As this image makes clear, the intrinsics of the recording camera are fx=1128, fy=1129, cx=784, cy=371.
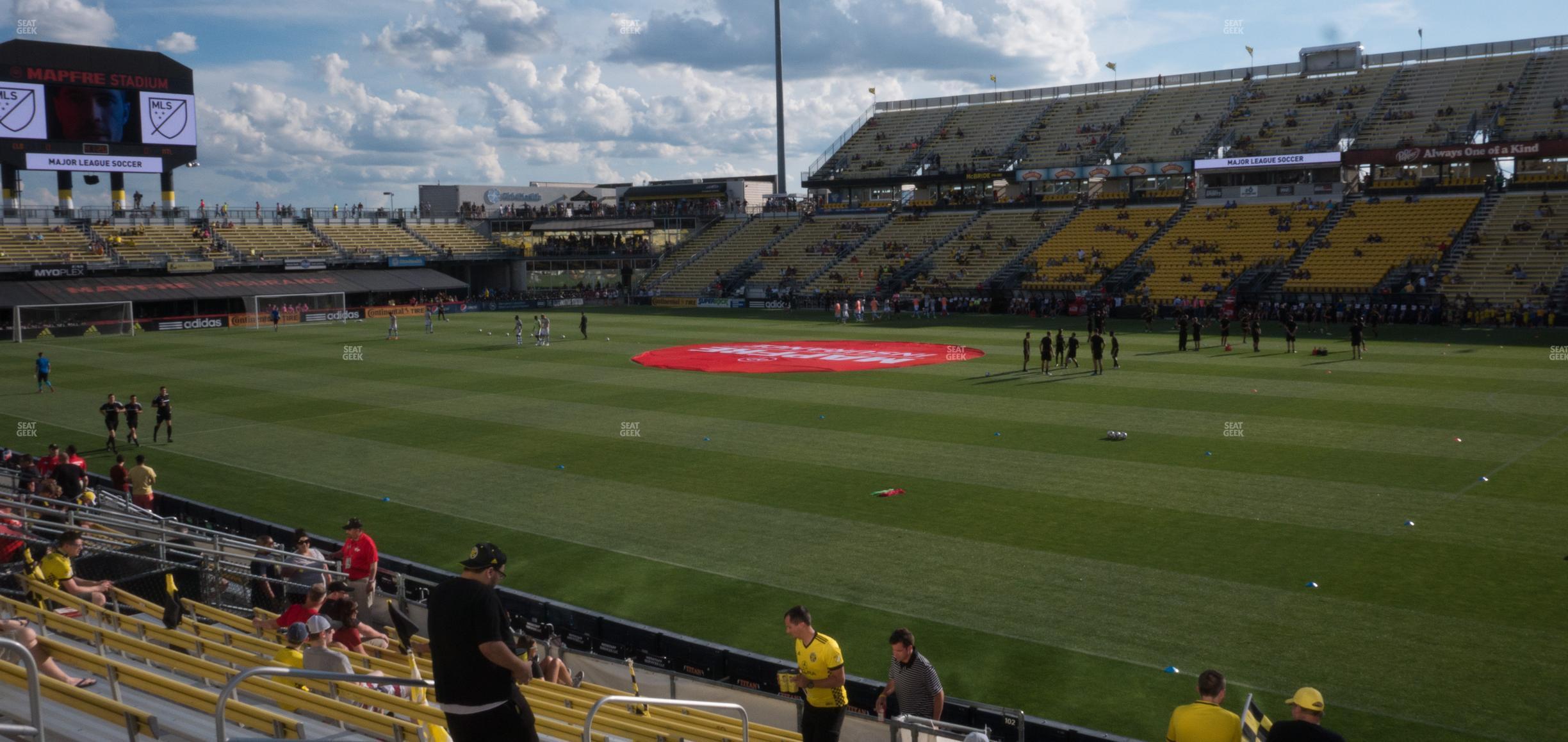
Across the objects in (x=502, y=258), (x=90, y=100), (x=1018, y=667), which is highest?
(x=90, y=100)

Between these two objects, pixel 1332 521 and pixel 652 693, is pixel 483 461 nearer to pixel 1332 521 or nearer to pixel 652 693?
pixel 652 693

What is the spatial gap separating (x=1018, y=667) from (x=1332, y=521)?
307 inches

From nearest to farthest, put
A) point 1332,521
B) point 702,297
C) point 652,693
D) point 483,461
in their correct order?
point 652,693 → point 1332,521 → point 483,461 → point 702,297

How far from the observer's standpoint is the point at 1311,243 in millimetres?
58375

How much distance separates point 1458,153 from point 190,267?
71092 mm

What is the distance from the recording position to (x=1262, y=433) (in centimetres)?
2450

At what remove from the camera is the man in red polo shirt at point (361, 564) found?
13.7 m

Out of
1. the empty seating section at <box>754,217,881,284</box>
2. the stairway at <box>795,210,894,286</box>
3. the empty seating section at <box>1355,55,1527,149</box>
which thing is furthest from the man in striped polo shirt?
the empty seating section at <box>754,217,881,284</box>

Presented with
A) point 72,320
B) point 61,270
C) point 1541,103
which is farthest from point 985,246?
point 61,270

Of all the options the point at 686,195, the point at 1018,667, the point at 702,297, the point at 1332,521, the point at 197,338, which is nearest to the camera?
the point at 1018,667

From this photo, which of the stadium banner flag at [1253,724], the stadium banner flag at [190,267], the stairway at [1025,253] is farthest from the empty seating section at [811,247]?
the stadium banner flag at [1253,724]

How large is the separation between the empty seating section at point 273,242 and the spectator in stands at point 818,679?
7191 centimetres

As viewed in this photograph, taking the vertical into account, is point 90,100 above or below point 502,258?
above

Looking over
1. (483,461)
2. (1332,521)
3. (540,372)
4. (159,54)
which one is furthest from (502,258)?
(1332,521)
